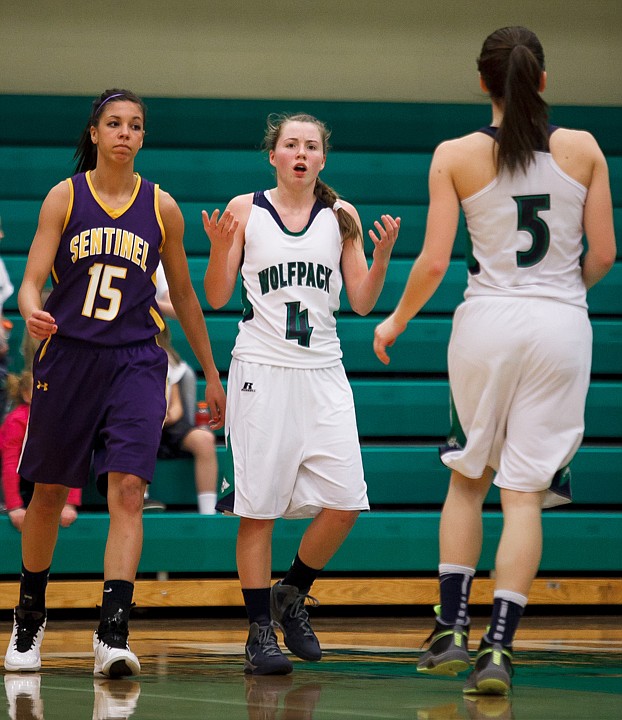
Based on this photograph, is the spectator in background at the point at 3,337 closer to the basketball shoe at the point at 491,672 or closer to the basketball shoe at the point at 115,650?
the basketball shoe at the point at 115,650

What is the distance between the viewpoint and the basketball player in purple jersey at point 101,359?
342 cm

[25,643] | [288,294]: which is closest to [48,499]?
[25,643]

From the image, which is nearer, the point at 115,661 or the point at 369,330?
the point at 115,661

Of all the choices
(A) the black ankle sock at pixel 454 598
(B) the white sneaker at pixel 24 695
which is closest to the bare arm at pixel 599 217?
(A) the black ankle sock at pixel 454 598

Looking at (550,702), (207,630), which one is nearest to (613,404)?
(207,630)

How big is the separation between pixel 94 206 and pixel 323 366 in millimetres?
797

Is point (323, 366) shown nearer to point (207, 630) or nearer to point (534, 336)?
point (534, 336)

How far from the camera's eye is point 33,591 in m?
3.64

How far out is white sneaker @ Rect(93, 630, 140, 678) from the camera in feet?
10.7

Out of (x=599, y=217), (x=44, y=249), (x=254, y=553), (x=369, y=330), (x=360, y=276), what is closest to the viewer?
(x=599, y=217)

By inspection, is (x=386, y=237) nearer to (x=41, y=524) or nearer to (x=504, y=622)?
(x=504, y=622)

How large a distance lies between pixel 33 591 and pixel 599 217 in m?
1.89

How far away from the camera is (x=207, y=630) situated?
4.73 metres

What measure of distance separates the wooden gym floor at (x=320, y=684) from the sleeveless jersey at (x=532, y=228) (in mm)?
982
